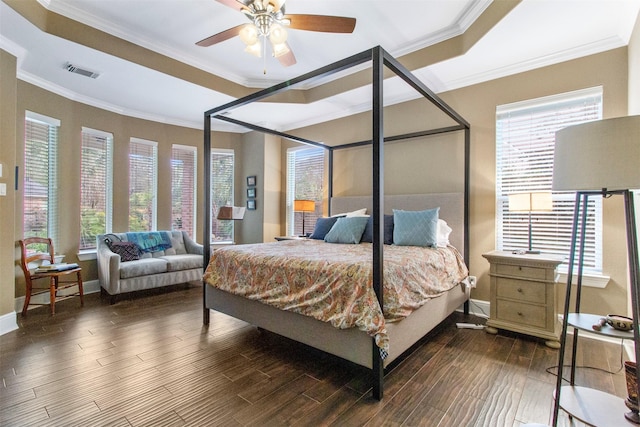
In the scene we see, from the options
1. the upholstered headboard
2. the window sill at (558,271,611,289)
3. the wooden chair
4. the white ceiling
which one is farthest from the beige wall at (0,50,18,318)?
the window sill at (558,271,611,289)

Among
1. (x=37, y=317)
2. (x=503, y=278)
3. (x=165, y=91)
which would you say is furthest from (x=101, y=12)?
(x=503, y=278)

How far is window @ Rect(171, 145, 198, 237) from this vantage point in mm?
5445

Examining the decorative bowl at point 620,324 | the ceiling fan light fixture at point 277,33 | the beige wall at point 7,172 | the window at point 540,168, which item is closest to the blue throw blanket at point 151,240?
the beige wall at point 7,172

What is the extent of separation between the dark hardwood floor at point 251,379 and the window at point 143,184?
2197 millimetres

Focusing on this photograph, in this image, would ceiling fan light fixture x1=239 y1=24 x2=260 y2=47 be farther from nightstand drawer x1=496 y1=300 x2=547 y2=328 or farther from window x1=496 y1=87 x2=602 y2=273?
nightstand drawer x1=496 y1=300 x2=547 y2=328

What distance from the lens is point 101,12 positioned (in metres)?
2.79

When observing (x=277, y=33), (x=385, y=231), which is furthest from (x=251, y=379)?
(x=277, y=33)

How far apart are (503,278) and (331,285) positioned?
1838mm

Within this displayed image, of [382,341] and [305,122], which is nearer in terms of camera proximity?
[382,341]

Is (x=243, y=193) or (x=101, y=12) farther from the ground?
(x=101, y=12)

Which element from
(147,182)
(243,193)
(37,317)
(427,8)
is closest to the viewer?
(427,8)

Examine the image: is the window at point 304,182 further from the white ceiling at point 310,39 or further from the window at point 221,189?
the white ceiling at point 310,39

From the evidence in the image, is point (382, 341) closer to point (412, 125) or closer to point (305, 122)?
point (412, 125)

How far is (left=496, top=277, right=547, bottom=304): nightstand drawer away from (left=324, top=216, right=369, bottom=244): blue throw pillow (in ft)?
4.81
